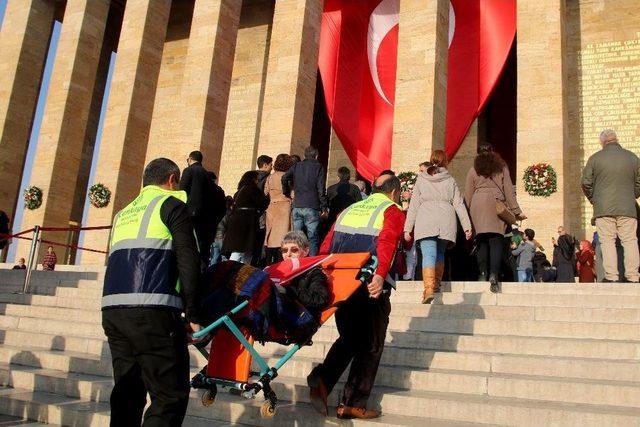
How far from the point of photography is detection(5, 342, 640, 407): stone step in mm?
4117

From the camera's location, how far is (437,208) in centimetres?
646

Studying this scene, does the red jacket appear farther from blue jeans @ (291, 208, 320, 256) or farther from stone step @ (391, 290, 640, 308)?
blue jeans @ (291, 208, 320, 256)

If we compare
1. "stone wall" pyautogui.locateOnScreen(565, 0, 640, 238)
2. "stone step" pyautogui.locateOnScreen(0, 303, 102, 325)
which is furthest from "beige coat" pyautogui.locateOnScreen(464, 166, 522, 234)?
"stone wall" pyautogui.locateOnScreen(565, 0, 640, 238)

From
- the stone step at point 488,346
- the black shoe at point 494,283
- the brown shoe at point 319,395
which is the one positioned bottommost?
the brown shoe at point 319,395

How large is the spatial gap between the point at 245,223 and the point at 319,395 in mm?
4159

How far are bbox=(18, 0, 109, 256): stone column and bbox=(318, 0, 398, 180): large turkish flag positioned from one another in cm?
731

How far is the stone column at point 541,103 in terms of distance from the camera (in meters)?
11.2

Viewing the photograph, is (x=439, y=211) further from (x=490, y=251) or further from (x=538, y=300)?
(x=538, y=300)

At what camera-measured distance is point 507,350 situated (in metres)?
5.12

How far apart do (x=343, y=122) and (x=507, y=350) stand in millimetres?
10193

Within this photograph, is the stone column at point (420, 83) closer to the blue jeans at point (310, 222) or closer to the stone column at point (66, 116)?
the blue jeans at point (310, 222)

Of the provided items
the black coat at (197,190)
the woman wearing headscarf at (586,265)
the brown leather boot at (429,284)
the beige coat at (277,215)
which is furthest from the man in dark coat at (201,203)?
the woman wearing headscarf at (586,265)

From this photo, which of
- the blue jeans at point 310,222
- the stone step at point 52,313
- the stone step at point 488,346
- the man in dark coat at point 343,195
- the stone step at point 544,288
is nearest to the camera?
the stone step at point 488,346

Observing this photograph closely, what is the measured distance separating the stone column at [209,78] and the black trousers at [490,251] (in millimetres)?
9090
